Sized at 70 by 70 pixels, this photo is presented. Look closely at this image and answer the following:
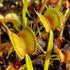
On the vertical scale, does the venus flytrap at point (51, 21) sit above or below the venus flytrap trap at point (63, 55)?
above

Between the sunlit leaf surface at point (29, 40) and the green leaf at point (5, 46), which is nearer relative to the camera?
the sunlit leaf surface at point (29, 40)

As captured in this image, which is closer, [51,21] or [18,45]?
[18,45]

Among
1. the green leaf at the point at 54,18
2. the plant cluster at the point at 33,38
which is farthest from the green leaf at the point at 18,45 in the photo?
the green leaf at the point at 54,18

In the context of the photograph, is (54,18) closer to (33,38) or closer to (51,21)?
(51,21)

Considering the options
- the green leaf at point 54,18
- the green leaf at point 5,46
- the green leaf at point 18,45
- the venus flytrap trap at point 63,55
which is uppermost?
the green leaf at point 54,18

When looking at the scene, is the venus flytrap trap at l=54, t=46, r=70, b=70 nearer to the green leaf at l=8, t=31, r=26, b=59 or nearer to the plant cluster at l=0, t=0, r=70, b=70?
the plant cluster at l=0, t=0, r=70, b=70

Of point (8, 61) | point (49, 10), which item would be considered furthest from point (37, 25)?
point (8, 61)

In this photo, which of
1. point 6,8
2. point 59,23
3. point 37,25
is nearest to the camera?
point 59,23

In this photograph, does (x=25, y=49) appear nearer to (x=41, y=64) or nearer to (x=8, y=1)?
(x=41, y=64)

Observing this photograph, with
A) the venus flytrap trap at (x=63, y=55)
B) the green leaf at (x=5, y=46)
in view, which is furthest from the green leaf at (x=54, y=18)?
the green leaf at (x=5, y=46)

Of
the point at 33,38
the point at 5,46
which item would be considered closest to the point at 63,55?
the point at 33,38

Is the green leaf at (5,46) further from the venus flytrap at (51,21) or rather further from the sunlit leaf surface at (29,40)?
the venus flytrap at (51,21)
